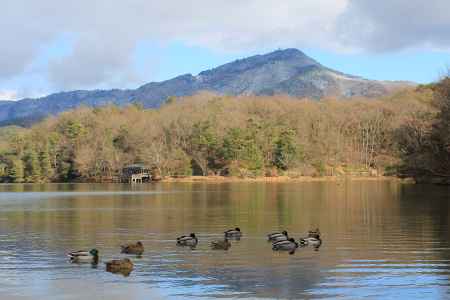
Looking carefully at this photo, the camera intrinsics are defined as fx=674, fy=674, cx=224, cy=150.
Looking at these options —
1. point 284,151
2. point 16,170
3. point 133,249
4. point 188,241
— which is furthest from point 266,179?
point 133,249

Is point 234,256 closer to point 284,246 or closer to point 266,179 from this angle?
point 284,246

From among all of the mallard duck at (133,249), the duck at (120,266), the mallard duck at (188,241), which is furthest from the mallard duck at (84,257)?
the mallard duck at (188,241)

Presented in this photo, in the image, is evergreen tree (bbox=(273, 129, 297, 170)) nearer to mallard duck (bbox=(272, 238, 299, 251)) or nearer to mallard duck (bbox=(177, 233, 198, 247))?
mallard duck (bbox=(177, 233, 198, 247))

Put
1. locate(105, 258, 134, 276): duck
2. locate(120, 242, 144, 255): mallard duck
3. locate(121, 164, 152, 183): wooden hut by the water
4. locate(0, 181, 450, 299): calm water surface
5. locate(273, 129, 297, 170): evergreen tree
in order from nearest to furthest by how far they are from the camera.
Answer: locate(0, 181, 450, 299): calm water surface → locate(105, 258, 134, 276): duck → locate(120, 242, 144, 255): mallard duck → locate(273, 129, 297, 170): evergreen tree → locate(121, 164, 152, 183): wooden hut by the water

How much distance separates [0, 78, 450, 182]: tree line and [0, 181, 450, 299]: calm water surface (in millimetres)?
64656

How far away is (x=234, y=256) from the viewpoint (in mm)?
20906

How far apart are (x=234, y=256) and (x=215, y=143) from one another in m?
83.5

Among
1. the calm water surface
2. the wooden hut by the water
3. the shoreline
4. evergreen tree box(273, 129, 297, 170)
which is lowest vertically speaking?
the calm water surface

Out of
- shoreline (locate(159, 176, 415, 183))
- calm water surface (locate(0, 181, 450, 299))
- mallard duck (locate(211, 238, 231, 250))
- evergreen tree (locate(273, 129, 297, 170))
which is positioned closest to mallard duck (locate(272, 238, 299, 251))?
calm water surface (locate(0, 181, 450, 299))

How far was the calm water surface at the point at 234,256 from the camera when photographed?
1552 centimetres

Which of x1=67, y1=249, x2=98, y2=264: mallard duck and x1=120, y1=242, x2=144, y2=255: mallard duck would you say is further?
x1=120, y1=242, x2=144, y2=255: mallard duck

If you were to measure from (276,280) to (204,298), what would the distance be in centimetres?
261

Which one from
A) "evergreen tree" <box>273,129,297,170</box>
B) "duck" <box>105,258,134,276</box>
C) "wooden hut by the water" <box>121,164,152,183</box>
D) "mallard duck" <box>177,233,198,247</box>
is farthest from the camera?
"wooden hut by the water" <box>121,164,152,183</box>

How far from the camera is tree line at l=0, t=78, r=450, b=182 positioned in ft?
342
